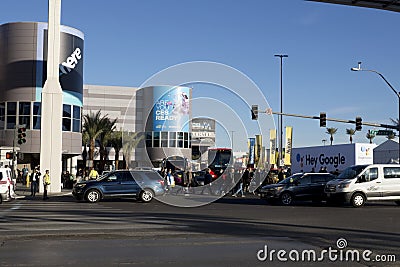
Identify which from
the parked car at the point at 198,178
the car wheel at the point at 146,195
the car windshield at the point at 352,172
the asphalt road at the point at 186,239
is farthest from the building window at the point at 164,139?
the asphalt road at the point at 186,239

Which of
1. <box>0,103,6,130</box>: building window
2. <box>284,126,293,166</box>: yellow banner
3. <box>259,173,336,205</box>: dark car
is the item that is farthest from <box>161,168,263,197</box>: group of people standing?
<box>0,103,6,130</box>: building window

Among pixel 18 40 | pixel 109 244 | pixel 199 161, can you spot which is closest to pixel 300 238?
pixel 109 244

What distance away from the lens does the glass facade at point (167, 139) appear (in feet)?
198

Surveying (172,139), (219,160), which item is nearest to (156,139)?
(172,139)

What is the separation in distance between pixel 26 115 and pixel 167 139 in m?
20.8

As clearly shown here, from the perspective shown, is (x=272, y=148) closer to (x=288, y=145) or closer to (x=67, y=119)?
(x=288, y=145)

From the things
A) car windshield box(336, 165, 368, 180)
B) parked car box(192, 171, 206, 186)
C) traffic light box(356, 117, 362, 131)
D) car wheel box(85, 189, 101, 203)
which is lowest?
car wheel box(85, 189, 101, 203)

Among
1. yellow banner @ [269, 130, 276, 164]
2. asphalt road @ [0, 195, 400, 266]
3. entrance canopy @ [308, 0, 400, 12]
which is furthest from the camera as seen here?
yellow banner @ [269, 130, 276, 164]

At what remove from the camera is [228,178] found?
32.2 meters

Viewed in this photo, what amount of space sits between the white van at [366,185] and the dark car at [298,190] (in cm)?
106

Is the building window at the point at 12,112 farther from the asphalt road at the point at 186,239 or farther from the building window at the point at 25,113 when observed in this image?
the asphalt road at the point at 186,239

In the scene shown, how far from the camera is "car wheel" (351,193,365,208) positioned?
22.3 m

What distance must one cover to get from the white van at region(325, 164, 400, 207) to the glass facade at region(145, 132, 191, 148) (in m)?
38.0

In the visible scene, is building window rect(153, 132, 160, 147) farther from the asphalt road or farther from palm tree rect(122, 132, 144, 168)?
the asphalt road
